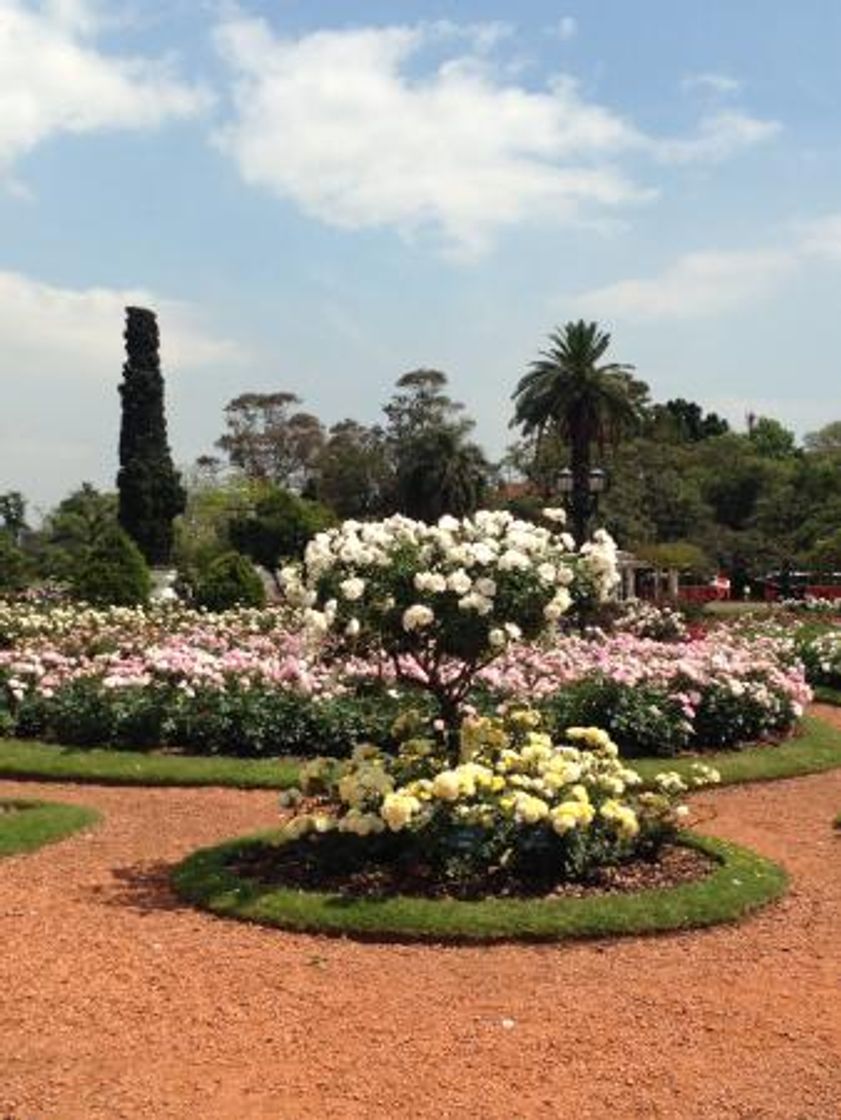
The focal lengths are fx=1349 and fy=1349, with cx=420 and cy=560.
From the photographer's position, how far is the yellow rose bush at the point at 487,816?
6961mm

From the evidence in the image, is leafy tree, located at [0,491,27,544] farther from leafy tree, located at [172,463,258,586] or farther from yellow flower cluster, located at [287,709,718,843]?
yellow flower cluster, located at [287,709,718,843]

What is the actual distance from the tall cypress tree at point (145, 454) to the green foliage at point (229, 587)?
13.6 m

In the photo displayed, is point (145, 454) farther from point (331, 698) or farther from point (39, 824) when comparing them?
point (39, 824)

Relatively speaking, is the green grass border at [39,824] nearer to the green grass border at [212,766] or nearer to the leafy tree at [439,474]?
the green grass border at [212,766]

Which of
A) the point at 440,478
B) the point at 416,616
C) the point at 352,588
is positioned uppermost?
the point at 440,478

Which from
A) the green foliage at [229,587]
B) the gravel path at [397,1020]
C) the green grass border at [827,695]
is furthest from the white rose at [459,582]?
the green foliage at [229,587]

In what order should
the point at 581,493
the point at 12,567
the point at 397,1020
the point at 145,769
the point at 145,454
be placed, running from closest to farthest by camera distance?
the point at 397,1020 → the point at 145,769 → the point at 581,493 → the point at 12,567 → the point at 145,454

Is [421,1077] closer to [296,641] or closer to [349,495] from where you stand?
[296,641]

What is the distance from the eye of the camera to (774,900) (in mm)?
7023

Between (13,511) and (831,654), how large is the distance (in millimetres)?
54777

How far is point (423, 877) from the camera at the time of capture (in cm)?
700

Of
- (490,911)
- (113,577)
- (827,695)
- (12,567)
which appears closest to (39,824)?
(490,911)

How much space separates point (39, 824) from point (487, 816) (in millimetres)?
3425

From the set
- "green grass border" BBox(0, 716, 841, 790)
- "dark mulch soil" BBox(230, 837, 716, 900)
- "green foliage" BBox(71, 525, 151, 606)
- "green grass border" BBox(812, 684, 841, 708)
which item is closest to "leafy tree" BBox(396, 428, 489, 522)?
"green foliage" BBox(71, 525, 151, 606)
